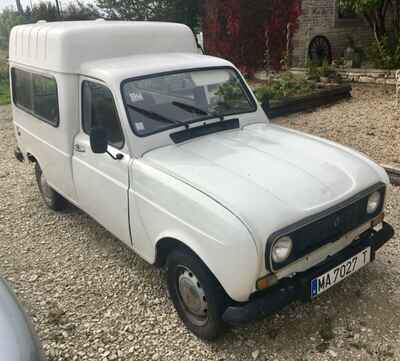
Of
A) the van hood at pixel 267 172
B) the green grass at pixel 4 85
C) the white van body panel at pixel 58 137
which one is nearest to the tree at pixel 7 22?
the green grass at pixel 4 85

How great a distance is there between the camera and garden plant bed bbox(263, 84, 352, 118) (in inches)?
332

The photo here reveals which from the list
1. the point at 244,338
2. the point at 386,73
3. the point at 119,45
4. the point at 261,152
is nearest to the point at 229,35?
the point at 386,73

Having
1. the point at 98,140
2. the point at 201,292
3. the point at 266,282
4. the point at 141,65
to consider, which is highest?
the point at 141,65

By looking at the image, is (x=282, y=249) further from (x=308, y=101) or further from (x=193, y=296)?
(x=308, y=101)

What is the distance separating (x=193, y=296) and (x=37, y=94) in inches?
120

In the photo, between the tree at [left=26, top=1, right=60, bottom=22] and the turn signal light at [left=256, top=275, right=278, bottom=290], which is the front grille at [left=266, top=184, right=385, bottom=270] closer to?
the turn signal light at [left=256, top=275, right=278, bottom=290]

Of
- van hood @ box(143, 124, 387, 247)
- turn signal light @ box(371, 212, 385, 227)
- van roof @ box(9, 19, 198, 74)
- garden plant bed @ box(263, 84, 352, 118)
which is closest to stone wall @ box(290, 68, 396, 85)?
garden plant bed @ box(263, 84, 352, 118)

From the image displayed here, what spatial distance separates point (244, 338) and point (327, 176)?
1317 millimetres

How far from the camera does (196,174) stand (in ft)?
9.42

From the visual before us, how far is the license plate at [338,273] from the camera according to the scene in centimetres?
279

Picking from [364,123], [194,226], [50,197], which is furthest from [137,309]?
[364,123]

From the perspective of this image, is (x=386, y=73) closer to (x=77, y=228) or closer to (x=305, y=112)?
(x=305, y=112)

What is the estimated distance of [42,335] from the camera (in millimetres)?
3225

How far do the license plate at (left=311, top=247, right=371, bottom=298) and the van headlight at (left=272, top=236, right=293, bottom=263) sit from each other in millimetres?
368
